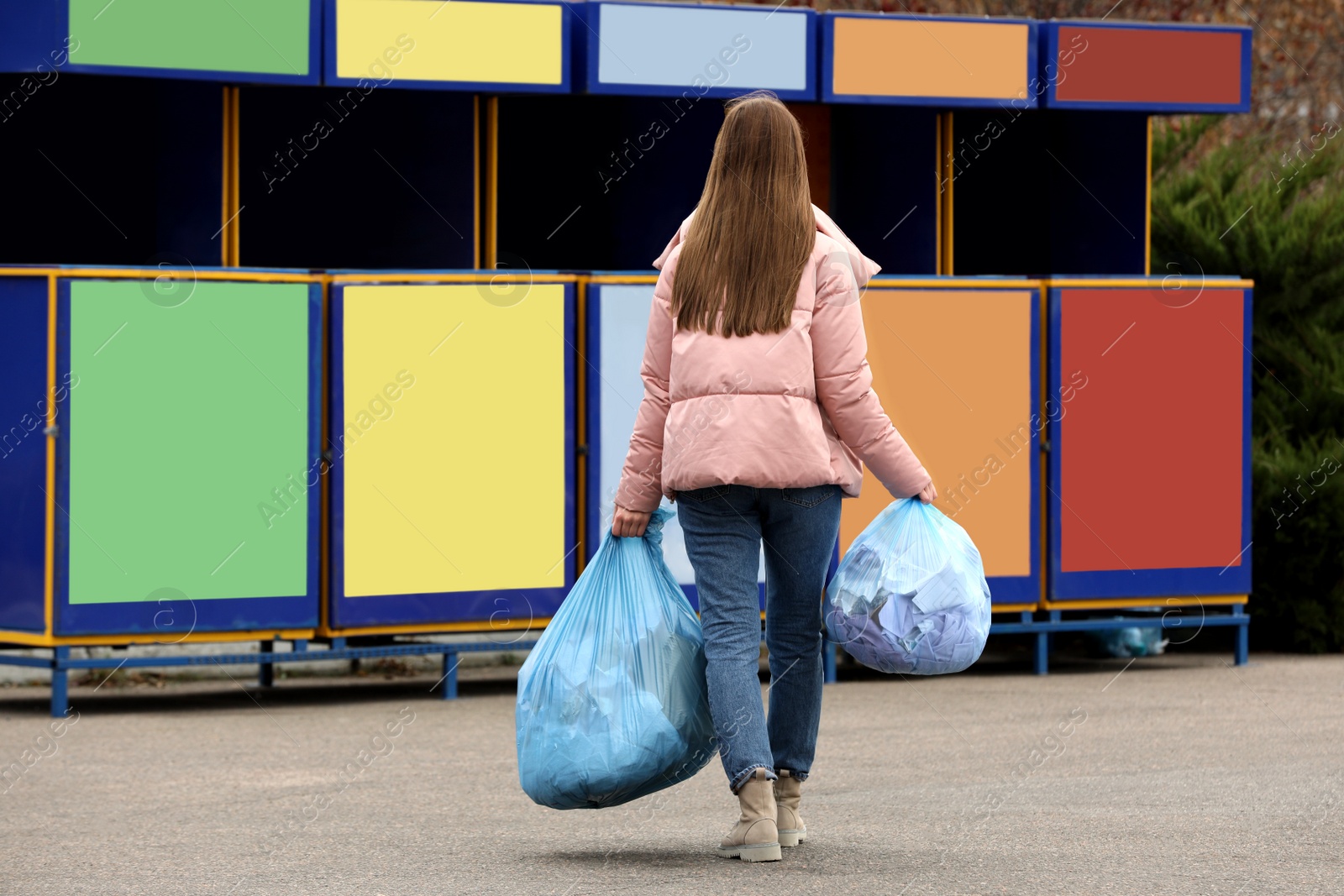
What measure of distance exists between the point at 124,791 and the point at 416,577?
7.40 ft

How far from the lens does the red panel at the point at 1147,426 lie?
890cm

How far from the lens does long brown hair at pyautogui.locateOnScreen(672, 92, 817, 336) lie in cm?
465

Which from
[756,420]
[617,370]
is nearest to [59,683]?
[617,370]

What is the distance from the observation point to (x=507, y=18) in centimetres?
827

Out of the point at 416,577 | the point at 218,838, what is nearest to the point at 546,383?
the point at 416,577

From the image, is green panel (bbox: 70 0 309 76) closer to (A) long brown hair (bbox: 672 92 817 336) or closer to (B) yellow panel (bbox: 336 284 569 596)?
(B) yellow panel (bbox: 336 284 569 596)

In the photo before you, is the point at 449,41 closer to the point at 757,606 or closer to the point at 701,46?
the point at 701,46

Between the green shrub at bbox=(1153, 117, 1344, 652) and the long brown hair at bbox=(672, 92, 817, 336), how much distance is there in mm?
5717

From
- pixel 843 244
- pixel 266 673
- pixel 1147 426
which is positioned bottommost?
pixel 266 673

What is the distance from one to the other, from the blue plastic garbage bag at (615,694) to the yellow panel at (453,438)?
3.31 meters

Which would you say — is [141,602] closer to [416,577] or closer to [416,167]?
[416,577]

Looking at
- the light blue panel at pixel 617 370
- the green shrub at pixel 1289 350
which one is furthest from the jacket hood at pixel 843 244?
the green shrub at pixel 1289 350

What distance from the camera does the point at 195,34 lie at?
25.5 feet

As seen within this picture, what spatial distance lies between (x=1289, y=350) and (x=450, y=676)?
4735 millimetres
